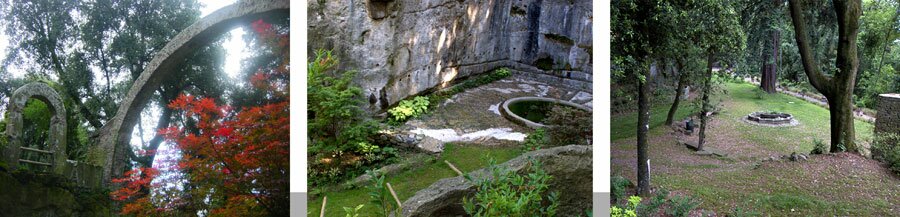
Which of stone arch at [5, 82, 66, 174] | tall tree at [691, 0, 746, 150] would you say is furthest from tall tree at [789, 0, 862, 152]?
stone arch at [5, 82, 66, 174]

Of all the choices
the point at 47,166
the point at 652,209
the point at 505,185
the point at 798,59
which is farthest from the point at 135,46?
the point at 798,59

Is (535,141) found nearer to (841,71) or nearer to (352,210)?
(352,210)

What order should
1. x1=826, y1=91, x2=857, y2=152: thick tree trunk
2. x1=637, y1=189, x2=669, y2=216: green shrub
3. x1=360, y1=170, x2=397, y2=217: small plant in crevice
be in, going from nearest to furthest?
x1=360, y1=170, x2=397, y2=217: small plant in crevice, x1=826, y1=91, x2=857, y2=152: thick tree trunk, x1=637, y1=189, x2=669, y2=216: green shrub

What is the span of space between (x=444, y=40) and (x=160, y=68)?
1.99 metres

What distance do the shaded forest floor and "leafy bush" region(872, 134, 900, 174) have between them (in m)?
0.05

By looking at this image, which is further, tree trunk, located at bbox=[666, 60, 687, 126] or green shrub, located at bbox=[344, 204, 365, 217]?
tree trunk, located at bbox=[666, 60, 687, 126]

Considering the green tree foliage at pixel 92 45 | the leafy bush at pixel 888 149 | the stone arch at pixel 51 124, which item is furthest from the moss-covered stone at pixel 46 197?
the leafy bush at pixel 888 149

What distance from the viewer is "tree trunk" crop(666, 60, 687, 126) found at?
370 centimetres

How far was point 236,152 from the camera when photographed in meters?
3.18

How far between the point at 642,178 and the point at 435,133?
5.95 ft

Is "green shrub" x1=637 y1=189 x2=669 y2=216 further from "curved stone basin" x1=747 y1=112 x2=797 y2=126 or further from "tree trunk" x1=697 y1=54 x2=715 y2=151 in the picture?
"curved stone basin" x1=747 y1=112 x2=797 y2=126

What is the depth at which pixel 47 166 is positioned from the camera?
3.04 metres

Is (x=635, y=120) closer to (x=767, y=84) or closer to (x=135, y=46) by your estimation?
(x=767, y=84)

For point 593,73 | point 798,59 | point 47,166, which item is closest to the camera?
point 47,166
